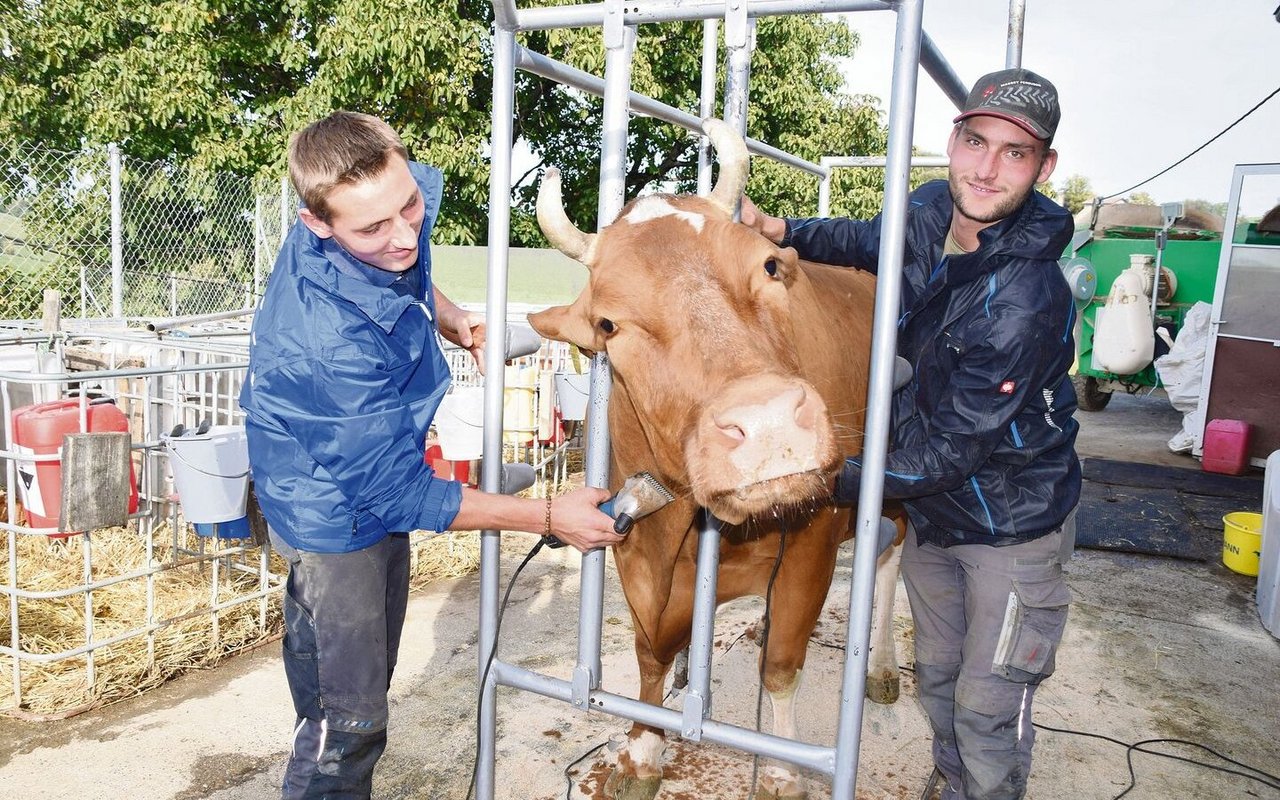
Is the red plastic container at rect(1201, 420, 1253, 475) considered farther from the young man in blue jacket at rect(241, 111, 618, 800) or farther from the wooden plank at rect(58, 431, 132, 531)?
the wooden plank at rect(58, 431, 132, 531)

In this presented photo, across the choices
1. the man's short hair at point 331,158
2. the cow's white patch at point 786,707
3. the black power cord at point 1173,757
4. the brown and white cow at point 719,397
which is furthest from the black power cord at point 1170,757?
the man's short hair at point 331,158

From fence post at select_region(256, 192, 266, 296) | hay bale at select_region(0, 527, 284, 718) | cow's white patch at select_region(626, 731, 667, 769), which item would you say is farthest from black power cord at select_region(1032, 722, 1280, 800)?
fence post at select_region(256, 192, 266, 296)

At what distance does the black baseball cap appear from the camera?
7.36 feet

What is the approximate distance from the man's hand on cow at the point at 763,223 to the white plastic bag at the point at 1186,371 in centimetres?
951

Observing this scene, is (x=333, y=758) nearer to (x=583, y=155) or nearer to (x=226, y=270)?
(x=226, y=270)

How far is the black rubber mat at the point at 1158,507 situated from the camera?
251 inches

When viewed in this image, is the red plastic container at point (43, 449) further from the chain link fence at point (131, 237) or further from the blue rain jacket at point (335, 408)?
the chain link fence at point (131, 237)

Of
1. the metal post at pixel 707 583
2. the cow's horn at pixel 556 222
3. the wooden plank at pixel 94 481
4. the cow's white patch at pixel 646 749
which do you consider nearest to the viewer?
the metal post at pixel 707 583

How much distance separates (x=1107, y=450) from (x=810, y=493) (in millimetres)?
10222

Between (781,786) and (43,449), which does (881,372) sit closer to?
(781,786)

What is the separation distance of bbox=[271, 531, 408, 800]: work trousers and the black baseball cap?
1.99 m

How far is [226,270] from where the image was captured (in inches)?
485

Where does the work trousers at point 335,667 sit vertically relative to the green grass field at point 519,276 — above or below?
below

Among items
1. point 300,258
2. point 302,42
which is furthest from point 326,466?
point 302,42
